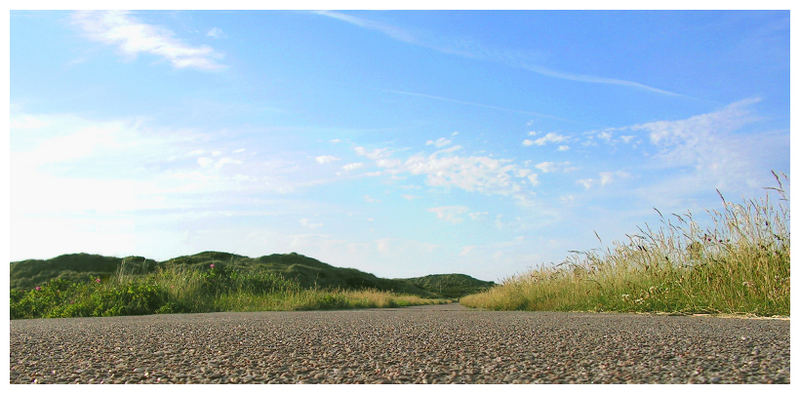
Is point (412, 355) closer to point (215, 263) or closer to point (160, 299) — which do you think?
point (160, 299)

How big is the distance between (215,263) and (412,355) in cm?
1630

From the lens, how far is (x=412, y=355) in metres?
2.87

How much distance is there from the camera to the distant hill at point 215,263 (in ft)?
56.0

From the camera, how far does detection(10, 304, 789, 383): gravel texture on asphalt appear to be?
241cm

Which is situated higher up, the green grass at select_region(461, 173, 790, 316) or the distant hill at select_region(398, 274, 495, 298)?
the green grass at select_region(461, 173, 790, 316)

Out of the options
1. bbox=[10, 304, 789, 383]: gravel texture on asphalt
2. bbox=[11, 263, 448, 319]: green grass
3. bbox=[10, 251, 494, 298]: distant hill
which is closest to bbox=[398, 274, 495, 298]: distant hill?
bbox=[10, 251, 494, 298]: distant hill

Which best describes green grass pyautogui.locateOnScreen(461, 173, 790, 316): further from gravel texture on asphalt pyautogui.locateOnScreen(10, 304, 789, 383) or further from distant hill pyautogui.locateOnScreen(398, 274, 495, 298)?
distant hill pyautogui.locateOnScreen(398, 274, 495, 298)

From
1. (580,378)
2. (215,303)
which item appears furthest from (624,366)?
(215,303)

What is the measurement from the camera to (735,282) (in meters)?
6.21

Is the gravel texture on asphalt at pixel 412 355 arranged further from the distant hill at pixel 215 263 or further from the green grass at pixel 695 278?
the distant hill at pixel 215 263

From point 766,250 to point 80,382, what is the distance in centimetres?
677

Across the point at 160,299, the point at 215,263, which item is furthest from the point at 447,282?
the point at 160,299

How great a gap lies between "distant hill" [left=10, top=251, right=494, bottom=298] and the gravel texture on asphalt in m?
11.4

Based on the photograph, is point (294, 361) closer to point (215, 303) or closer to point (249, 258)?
point (215, 303)
